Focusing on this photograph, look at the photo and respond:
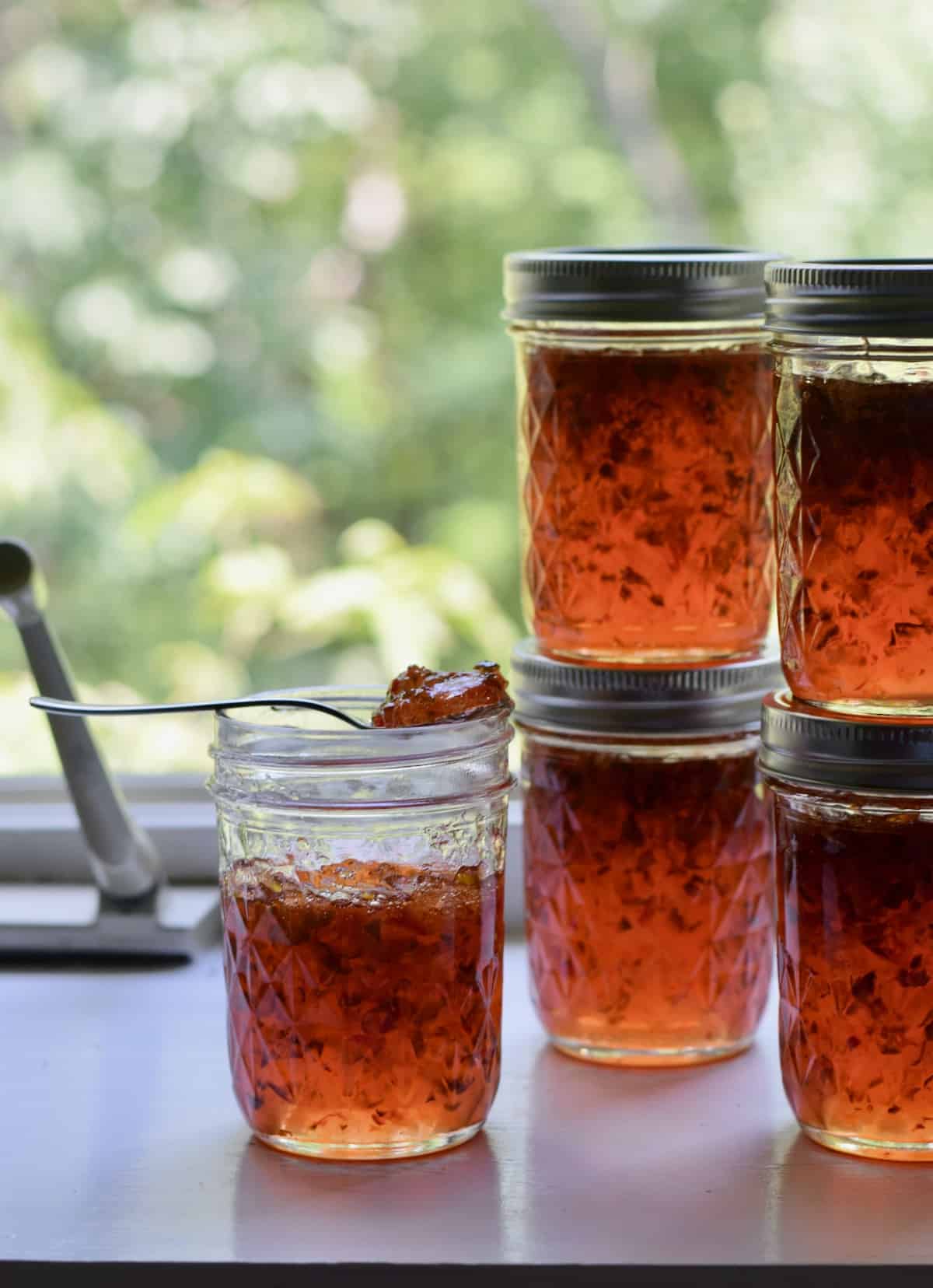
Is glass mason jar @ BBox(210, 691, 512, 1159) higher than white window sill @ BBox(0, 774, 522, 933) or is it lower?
higher

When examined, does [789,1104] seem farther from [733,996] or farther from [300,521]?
[300,521]

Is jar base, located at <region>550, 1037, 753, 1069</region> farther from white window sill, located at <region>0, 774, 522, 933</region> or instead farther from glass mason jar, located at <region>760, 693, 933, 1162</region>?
white window sill, located at <region>0, 774, 522, 933</region>

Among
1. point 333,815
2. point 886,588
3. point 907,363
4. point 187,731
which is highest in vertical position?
point 907,363

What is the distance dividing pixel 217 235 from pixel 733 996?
5.30ft

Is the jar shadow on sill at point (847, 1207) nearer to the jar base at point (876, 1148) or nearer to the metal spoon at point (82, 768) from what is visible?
the jar base at point (876, 1148)

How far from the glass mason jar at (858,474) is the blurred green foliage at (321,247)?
2.97ft

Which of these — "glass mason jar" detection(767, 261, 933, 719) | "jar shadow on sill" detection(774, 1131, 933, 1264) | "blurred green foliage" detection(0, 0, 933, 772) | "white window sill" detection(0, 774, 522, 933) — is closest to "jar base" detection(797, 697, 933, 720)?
"glass mason jar" detection(767, 261, 933, 719)

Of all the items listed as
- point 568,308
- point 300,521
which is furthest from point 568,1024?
point 300,521

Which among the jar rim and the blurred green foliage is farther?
the blurred green foliage

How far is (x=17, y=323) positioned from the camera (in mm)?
1978

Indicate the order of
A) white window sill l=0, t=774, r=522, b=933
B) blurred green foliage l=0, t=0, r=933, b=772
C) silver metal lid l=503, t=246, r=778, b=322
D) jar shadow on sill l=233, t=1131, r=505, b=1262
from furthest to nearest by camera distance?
blurred green foliage l=0, t=0, r=933, b=772 → white window sill l=0, t=774, r=522, b=933 → silver metal lid l=503, t=246, r=778, b=322 → jar shadow on sill l=233, t=1131, r=505, b=1262

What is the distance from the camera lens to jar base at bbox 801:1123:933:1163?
792mm

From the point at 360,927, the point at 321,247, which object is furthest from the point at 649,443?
the point at 321,247

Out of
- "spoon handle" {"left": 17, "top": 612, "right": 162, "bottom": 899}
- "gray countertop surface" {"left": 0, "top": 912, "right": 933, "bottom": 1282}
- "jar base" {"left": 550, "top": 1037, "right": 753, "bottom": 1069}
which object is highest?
"spoon handle" {"left": 17, "top": 612, "right": 162, "bottom": 899}
